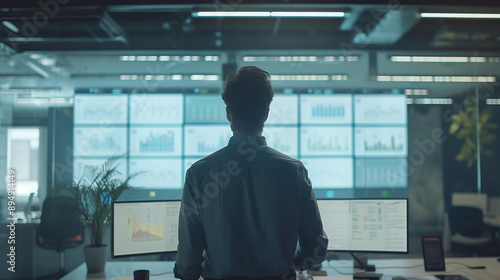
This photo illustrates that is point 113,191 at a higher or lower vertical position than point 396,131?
lower

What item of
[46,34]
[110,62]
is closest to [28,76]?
[46,34]

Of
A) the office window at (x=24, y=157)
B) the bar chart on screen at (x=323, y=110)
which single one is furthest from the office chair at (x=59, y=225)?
the bar chart on screen at (x=323, y=110)

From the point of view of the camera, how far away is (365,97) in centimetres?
484

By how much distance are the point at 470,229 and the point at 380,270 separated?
2721mm

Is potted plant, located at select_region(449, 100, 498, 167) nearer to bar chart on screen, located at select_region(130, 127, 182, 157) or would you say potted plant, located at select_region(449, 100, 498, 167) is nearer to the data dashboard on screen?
the data dashboard on screen

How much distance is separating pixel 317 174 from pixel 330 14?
190 centimetres

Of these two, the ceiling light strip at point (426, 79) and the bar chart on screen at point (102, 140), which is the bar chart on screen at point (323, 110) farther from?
the bar chart on screen at point (102, 140)

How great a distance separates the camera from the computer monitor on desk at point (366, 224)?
2.52m

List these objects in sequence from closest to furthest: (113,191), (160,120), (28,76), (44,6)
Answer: (113,191), (44,6), (28,76), (160,120)

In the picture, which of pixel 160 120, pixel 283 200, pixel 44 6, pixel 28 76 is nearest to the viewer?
pixel 283 200

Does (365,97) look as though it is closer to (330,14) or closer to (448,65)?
(448,65)

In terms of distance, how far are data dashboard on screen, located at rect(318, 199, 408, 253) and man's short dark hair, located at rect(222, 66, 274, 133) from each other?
122cm

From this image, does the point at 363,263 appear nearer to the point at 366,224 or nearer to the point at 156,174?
the point at 366,224

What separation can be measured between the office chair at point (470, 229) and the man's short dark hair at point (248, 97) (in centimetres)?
417
